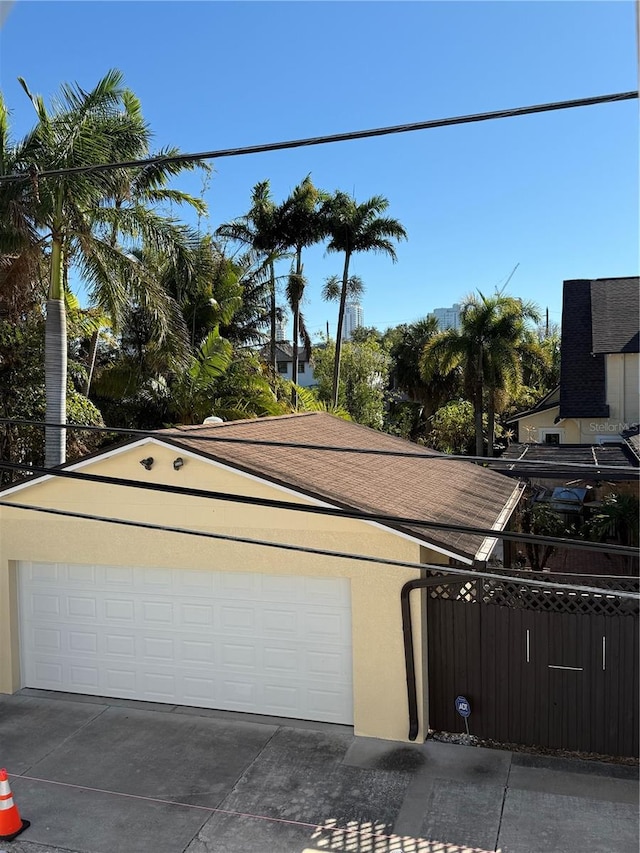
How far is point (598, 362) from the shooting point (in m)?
25.5

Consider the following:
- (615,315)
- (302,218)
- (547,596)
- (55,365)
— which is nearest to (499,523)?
(547,596)

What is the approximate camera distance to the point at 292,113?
7055mm

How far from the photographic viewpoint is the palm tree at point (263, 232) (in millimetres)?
31047

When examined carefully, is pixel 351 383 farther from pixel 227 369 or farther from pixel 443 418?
pixel 227 369

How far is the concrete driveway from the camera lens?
6.80 meters

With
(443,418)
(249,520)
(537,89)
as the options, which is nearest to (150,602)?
(249,520)

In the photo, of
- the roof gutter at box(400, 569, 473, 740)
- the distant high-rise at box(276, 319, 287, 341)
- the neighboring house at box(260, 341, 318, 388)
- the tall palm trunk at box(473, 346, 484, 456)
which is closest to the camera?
the roof gutter at box(400, 569, 473, 740)

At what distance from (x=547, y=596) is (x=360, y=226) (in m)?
24.5

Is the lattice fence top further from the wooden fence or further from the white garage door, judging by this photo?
the white garage door

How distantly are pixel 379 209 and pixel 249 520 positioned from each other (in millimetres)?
23988

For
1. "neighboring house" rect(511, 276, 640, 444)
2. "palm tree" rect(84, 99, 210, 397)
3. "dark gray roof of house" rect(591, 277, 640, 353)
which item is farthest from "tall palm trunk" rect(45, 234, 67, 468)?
"dark gray roof of house" rect(591, 277, 640, 353)

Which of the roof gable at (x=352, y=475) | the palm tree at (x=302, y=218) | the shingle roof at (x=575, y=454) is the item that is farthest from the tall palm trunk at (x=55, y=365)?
the palm tree at (x=302, y=218)

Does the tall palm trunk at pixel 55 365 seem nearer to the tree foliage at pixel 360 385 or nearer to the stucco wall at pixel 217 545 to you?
the stucco wall at pixel 217 545

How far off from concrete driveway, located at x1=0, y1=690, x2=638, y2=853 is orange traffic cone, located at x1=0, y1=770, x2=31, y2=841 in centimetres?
19
